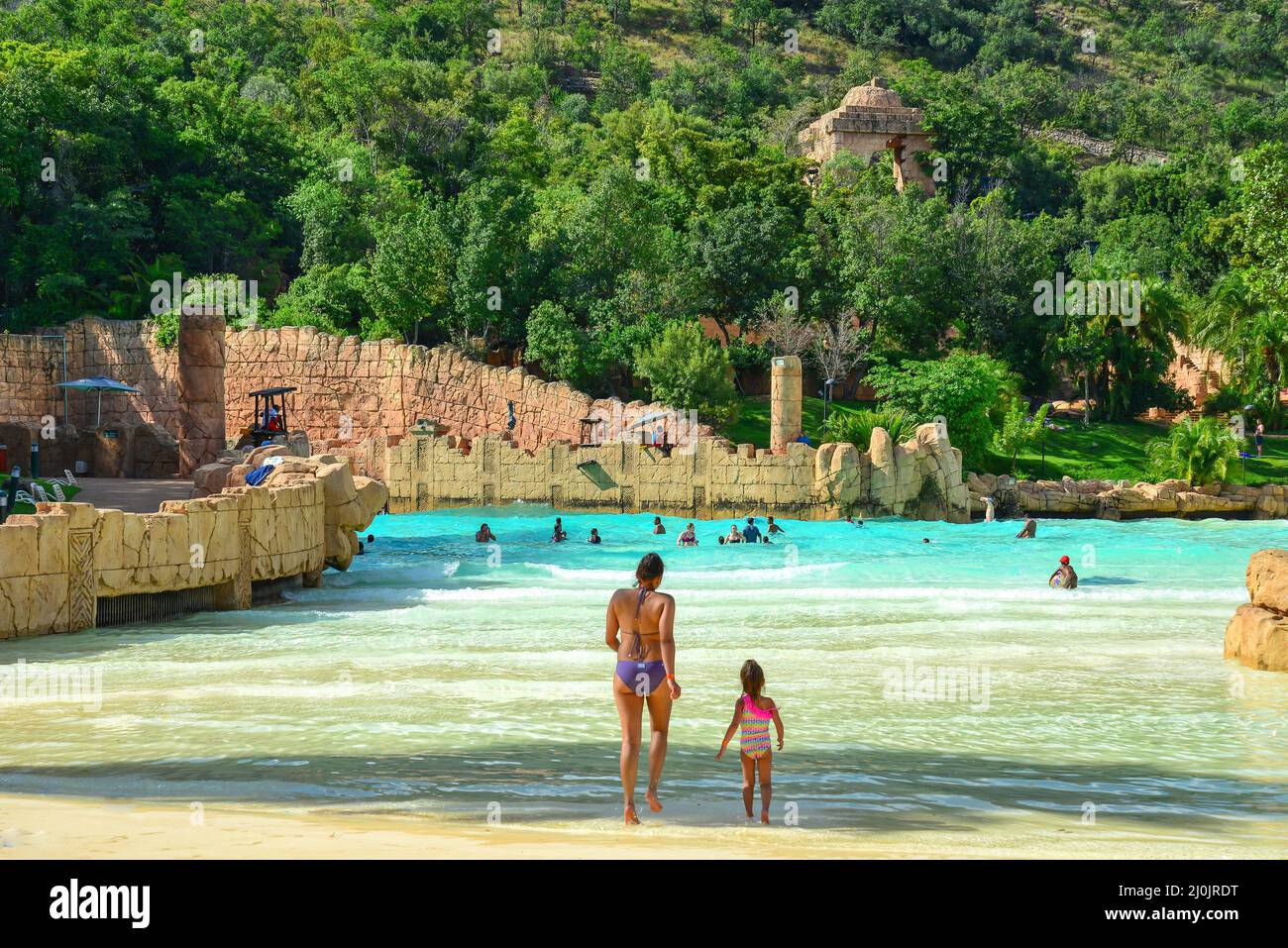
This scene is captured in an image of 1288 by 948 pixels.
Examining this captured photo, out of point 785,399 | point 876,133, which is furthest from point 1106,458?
point 876,133

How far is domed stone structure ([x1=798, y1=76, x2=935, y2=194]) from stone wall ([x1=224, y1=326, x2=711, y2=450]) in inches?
912

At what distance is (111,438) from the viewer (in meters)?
32.9

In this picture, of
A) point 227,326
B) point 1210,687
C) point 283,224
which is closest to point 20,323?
point 227,326

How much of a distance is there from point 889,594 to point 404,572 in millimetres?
8159

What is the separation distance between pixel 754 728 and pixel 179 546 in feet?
36.7

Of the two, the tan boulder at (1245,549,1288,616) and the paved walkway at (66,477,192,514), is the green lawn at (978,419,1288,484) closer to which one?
the paved walkway at (66,477,192,514)

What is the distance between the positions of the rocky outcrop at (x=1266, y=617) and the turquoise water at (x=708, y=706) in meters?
0.27

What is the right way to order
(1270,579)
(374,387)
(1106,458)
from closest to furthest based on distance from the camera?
(1270,579) → (374,387) → (1106,458)

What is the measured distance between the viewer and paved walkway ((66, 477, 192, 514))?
2361cm

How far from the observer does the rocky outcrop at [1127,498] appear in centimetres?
3678

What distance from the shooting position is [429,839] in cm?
733

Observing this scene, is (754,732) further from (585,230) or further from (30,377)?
(585,230)

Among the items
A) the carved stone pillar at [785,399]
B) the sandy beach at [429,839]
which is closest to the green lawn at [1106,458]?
the carved stone pillar at [785,399]

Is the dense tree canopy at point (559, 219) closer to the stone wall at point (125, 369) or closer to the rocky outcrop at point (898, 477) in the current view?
the stone wall at point (125, 369)
